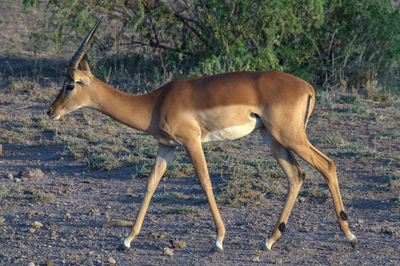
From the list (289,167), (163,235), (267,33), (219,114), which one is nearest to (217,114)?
(219,114)

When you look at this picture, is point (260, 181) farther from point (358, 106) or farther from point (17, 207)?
point (358, 106)

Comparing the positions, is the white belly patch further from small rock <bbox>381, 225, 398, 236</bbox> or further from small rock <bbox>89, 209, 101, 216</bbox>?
small rock <bbox>89, 209, 101, 216</bbox>

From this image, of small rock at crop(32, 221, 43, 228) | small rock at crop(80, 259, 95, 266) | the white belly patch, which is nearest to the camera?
small rock at crop(80, 259, 95, 266)

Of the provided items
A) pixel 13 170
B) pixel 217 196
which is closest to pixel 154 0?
pixel 13 170

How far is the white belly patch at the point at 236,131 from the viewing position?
583cm

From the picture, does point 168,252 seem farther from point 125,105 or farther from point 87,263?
point 125,105

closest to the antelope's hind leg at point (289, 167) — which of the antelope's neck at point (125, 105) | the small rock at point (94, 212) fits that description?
the antelope's neck at point (125, 105)

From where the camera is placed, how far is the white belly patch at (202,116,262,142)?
5832 mm

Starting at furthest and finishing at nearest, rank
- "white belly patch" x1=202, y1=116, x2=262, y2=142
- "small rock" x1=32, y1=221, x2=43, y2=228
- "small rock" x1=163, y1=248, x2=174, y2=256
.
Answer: "small rock" x1=32, y1=221, x2=43, y2=228 → "white belly patch" x1=202, y1=116, x2=262, y2=142 → "small rock" x1=163, y1=248, x2=174, y2=256

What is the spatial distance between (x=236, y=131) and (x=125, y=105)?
105 cm

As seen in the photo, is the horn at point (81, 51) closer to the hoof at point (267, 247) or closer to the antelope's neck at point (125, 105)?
the antelope's neck at point (125, 105)

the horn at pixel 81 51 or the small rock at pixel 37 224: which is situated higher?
the horn at pixel 81 51

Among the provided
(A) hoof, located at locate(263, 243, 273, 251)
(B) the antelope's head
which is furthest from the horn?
(A) hoof, located at locate(263, 243, 273, 251)

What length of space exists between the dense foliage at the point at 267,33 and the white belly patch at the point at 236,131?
5.73 m
